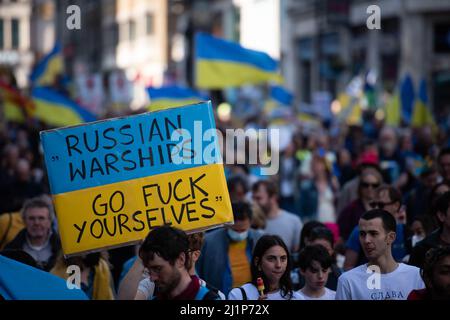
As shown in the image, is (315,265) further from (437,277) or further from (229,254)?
(437,277)

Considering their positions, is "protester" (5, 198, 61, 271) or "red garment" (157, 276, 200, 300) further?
"protester" (5, 198, 61, 271)

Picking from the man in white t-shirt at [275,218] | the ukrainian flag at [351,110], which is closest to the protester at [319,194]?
the man in white t-shirt at [275,218]

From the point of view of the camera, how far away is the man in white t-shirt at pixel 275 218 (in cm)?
1035

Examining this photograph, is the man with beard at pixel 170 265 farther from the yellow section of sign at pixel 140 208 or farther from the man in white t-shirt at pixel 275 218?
the man in white t-shirt at pixel 275 218

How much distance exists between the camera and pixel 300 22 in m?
49.2

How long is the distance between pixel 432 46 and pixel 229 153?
22888mm

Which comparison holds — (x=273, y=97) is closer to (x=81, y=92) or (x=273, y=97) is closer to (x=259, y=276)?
(x=81, y=92)

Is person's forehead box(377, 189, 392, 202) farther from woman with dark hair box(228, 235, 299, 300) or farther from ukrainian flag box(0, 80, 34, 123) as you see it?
ukrainian flag box(0, 80, 34, 123)

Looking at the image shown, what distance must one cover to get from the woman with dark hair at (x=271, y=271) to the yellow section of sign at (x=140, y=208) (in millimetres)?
345

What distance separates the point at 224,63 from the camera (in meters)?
18.2

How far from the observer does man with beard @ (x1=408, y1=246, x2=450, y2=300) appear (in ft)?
18.9

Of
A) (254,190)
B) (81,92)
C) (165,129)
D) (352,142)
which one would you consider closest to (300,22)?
(81,92)

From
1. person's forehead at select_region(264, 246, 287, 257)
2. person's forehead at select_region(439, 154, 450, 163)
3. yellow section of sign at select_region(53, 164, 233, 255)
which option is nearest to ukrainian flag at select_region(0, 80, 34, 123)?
person's forehead at select_region(439, 154, 450, 163)

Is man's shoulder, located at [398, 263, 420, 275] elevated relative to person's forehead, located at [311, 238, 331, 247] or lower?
elevated
